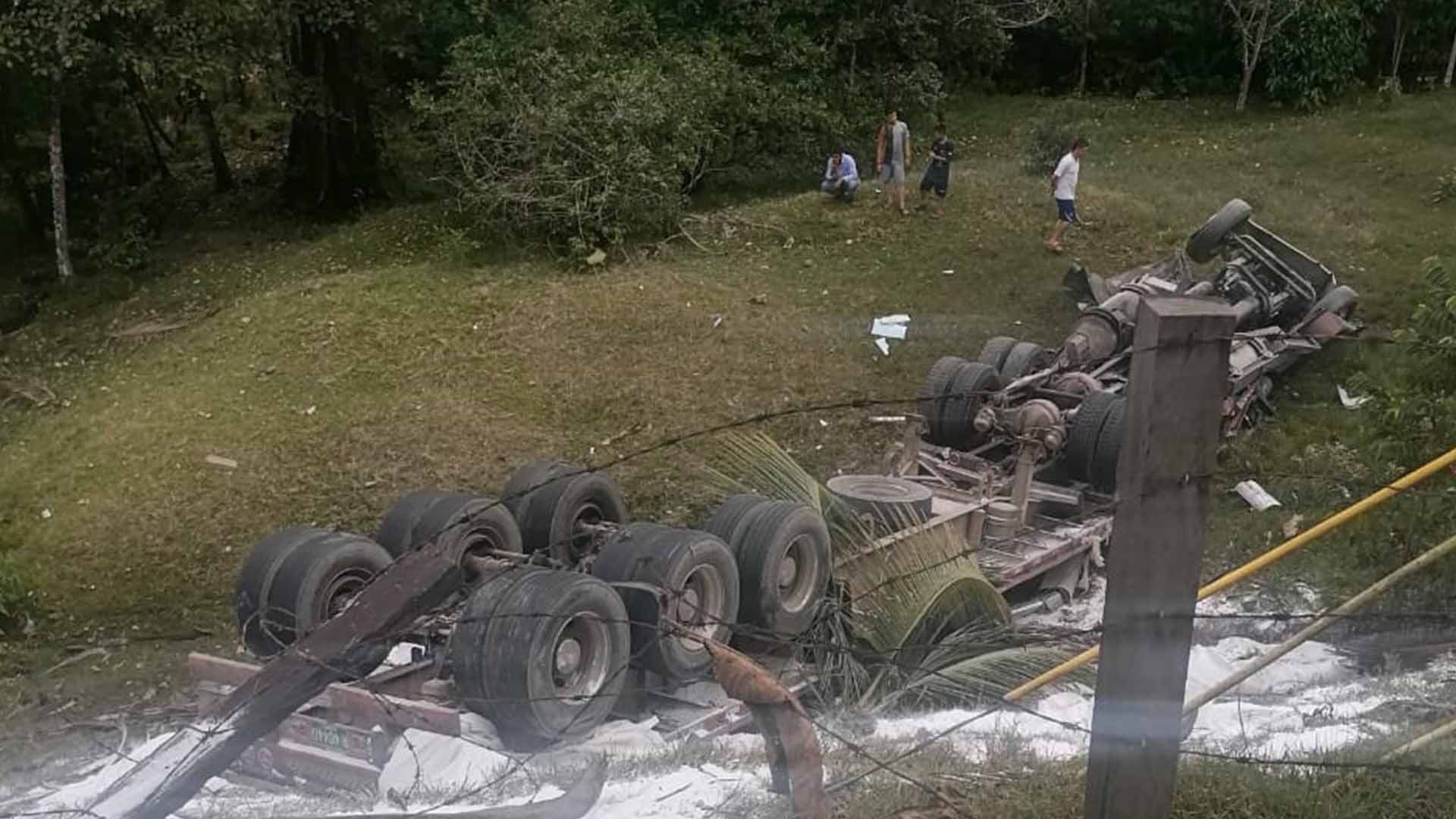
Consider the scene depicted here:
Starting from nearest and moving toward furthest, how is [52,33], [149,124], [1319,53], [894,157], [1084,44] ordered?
1. [52,33]
2. [894,157]
3. [149,124]
4. [1319,53]
5. [1084,44]

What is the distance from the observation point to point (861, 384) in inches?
474

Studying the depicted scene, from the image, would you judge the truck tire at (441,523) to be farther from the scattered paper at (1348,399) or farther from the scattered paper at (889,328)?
the scattered paper at (1348,399)

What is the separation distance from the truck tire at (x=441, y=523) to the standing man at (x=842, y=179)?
32.2ft

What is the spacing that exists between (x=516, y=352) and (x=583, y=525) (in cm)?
470

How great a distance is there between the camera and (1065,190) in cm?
1453

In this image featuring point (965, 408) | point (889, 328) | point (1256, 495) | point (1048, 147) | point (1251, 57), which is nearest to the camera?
point (965, 408)

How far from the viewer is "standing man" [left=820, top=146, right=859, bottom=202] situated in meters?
16.3

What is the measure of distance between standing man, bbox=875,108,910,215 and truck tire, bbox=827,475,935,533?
8.32m

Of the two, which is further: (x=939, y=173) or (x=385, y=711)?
(x=939, y=173)

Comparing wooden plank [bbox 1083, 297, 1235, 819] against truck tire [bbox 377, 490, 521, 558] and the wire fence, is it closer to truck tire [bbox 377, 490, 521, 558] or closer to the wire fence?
the wire fence

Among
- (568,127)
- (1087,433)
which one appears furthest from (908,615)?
Result: (568,127)

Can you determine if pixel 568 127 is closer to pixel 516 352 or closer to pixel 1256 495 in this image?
pixel 516 352

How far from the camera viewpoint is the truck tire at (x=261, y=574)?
256 inches

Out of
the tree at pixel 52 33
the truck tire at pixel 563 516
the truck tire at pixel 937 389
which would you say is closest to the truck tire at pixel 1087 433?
the truck tire at pixel 937 389
